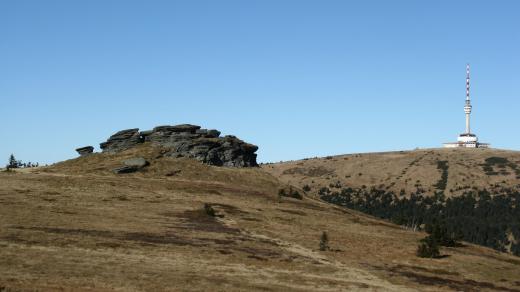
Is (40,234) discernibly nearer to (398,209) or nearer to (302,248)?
(302,248)

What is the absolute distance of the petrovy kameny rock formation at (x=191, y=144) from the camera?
391 ft

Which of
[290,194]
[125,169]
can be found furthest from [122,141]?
[290,194]

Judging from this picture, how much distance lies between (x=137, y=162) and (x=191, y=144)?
51.2ft

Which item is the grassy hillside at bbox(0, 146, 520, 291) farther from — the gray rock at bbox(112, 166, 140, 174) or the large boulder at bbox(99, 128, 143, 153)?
the large boulder at bbox(99, 128, 143, 153)

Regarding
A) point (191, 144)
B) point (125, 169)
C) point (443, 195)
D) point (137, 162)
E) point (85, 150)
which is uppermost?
point (191, 144)

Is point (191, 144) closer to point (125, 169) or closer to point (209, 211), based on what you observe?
point (125, 169)

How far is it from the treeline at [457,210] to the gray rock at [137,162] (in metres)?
52.6

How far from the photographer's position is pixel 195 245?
54875 mm

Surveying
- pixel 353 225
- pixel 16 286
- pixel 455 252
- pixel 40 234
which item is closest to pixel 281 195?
pixel 353 225

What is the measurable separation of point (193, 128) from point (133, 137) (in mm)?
13310

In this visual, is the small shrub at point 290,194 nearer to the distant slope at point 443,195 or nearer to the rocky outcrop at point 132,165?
the distant slope at point 443,195

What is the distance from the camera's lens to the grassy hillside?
4150 centimetres

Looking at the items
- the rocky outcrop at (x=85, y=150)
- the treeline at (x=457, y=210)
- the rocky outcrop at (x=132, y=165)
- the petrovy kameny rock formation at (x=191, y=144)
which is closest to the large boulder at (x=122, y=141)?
the petrovy kameny rock formation at (x=191, y=144)

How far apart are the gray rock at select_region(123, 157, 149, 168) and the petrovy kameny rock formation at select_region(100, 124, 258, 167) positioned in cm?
860
